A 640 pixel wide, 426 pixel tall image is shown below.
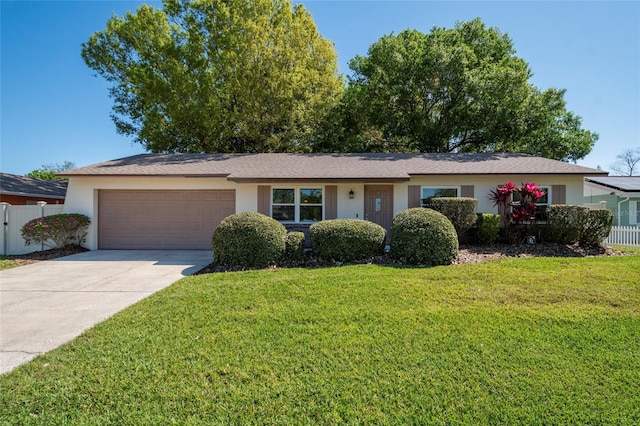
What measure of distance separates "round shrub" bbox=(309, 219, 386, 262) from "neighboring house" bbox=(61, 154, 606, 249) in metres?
2.76

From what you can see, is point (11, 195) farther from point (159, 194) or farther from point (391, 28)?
point (391, 28)

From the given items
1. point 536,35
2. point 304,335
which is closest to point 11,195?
point 304,335

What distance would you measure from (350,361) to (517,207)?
29.9 feet

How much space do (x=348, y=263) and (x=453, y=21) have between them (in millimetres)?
19542

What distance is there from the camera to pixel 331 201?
1102 cm

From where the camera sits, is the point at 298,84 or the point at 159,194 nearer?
the point at 159,194

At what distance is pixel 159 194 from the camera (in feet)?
37.3

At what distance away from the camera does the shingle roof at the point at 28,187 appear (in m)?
15.2

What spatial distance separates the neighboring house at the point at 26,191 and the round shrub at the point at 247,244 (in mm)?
14324

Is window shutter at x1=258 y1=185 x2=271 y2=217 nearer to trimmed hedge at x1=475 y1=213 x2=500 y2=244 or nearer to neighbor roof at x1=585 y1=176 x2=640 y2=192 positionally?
trimmed hedge at x1=475 y1=213 x2=500 y2=244

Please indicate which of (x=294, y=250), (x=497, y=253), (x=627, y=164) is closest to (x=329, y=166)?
(x=294, y=250)

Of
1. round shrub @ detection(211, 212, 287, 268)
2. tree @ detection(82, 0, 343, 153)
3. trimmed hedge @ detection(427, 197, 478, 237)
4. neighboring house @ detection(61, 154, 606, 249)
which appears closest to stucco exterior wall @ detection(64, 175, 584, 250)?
neighboring house @ detection(61, 154, 606, 249)

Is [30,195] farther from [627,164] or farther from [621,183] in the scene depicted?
[627,164]

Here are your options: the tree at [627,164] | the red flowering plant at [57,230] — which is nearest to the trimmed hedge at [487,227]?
the red flowering plant at [57,230]
